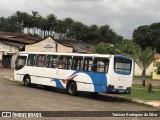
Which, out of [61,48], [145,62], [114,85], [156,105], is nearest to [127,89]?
[114,85]

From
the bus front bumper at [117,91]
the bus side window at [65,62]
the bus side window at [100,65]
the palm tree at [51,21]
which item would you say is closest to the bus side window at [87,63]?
the bus side window at [100,65]

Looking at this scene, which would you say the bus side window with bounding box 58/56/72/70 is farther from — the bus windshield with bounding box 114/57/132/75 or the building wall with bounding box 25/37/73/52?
the building wall with bounding box 25/37/73/52

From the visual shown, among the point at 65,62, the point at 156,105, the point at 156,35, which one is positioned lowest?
the point at 156,105

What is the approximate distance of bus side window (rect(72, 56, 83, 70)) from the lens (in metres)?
24.7

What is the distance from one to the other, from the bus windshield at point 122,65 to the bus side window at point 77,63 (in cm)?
255

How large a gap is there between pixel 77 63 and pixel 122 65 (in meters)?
3.04

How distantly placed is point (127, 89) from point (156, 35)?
276 feet

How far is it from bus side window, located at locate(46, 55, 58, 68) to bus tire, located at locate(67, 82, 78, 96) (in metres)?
2.12

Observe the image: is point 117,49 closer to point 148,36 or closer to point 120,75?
point 148,36

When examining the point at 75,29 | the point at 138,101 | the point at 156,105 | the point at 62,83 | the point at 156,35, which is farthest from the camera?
the point at 75,29

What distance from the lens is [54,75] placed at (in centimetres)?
2667

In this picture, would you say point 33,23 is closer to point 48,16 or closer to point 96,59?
point 48,16

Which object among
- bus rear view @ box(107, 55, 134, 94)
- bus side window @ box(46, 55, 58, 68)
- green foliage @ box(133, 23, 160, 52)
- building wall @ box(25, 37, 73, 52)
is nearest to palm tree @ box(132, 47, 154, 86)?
bus side window @ box(46, 55, 58, 68)

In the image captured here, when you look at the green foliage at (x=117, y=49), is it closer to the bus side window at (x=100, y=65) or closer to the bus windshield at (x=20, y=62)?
the bus windshield at (x=20, y=62)
